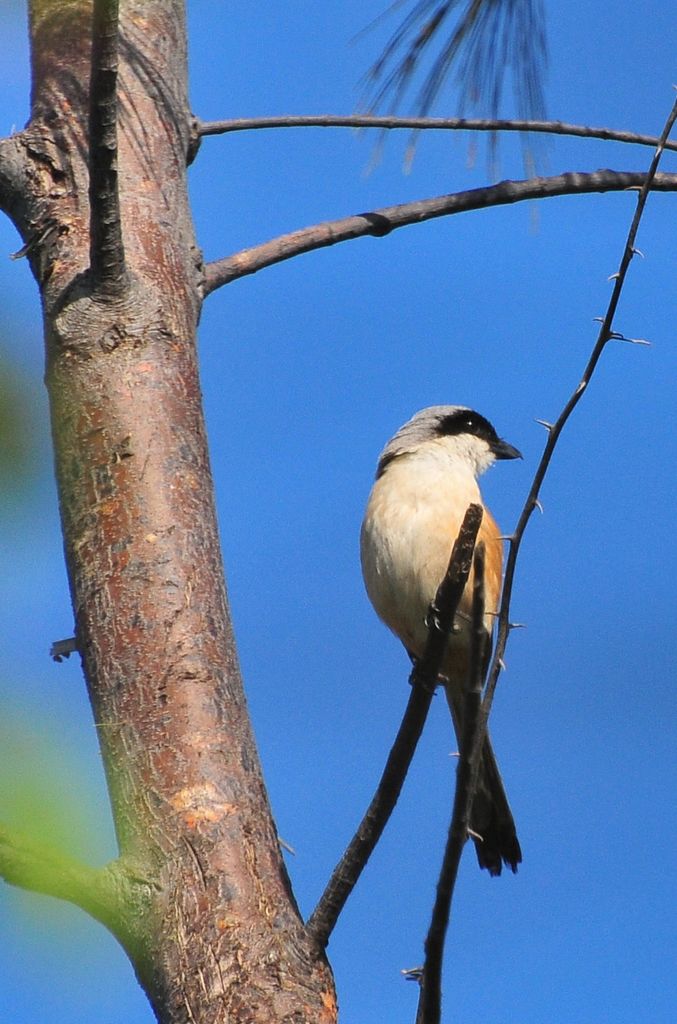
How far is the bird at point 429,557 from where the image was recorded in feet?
12.4

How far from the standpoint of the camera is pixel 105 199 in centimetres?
217

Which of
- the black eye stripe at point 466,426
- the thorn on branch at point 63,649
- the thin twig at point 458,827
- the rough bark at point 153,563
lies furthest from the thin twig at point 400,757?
the black eye stripe at point 466,426

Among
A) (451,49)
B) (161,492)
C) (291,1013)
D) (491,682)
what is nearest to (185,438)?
(161,492)

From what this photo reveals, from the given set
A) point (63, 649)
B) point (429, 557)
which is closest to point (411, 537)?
point (429, 557)

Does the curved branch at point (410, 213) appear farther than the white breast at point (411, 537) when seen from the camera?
No

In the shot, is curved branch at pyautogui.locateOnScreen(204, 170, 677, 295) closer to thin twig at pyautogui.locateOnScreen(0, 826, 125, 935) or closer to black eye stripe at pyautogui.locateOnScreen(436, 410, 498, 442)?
black eye stripe at pyautogui.locateOnScreen(436, 410, 498, 442)

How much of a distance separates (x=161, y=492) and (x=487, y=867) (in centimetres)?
199

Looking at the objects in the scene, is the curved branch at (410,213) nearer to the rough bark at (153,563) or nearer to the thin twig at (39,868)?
the rough bark at (153,563)

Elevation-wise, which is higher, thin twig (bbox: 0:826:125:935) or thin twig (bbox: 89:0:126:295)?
thin twig (bbox: 89:0:126:295)

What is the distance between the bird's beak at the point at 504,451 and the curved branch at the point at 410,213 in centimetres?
162

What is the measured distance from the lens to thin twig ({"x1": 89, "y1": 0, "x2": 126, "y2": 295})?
75.1 inches

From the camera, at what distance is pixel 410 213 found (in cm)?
303

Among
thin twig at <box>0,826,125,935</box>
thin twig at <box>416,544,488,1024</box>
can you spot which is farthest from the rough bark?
thin twig at <box>0,826,125,935</box>

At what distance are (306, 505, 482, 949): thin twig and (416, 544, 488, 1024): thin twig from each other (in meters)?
0.16
